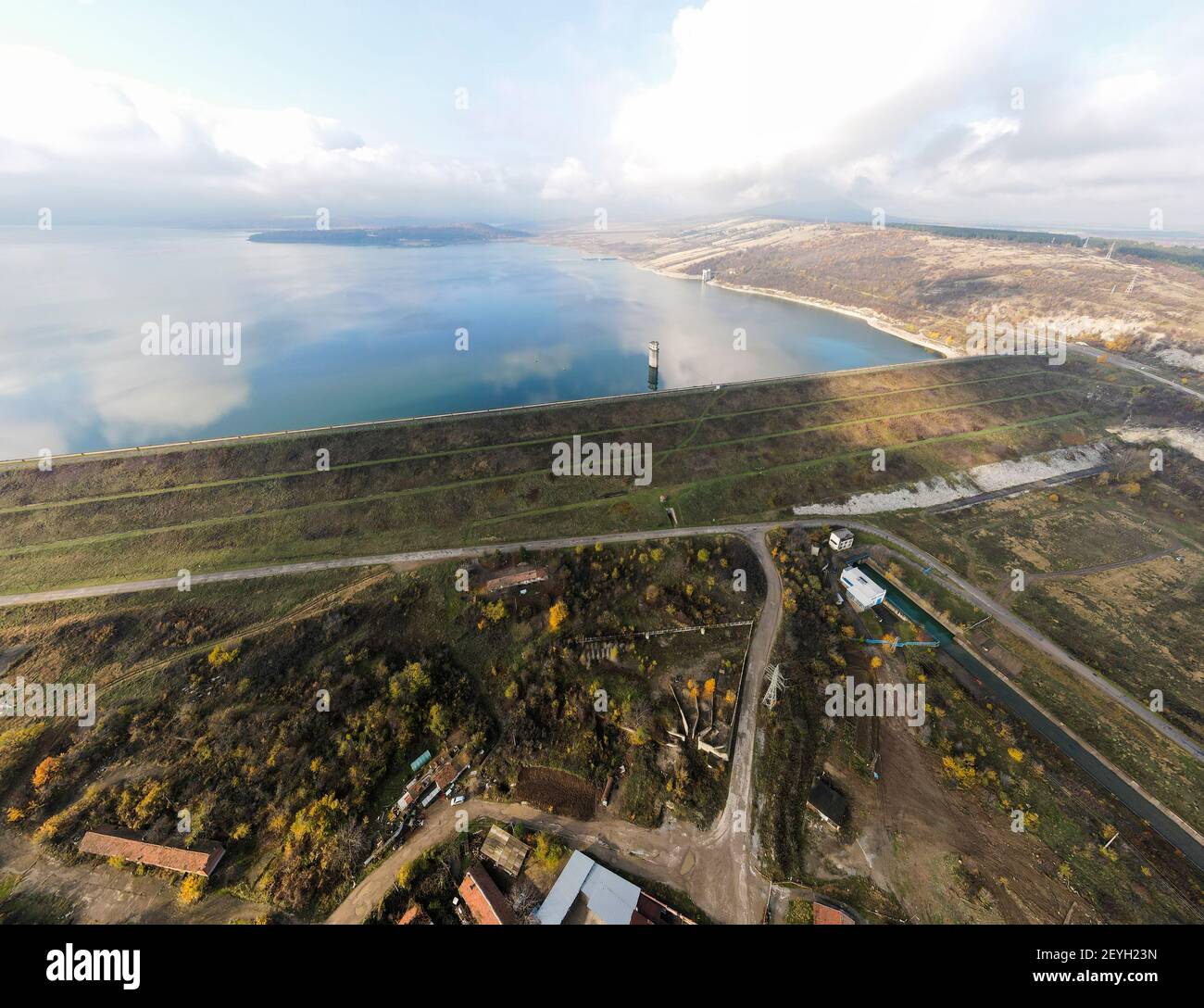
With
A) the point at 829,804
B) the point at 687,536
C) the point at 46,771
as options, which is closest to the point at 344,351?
the point at 46,771

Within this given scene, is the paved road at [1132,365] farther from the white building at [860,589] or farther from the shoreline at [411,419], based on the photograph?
the white building at [860,589]

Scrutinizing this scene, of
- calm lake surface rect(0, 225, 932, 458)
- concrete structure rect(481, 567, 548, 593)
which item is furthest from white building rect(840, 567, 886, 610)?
calm lake surface rect(0, 225, 932, 458)

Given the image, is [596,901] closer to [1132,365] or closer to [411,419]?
[411,419]

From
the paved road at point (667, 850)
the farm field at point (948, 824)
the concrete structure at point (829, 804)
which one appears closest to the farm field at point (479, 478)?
the farm field at point (948, 824)

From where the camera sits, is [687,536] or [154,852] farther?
[687,536]

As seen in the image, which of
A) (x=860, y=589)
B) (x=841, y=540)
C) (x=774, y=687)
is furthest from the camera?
(x=841, y=540)

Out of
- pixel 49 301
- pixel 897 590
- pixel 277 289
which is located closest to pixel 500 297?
pixel 277 289
